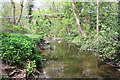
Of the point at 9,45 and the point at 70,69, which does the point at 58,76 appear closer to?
the point at 70,69

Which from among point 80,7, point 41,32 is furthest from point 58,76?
point 41,32

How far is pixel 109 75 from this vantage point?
15.2 ft

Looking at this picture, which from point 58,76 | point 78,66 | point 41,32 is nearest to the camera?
point 58,76

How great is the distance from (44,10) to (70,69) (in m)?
23.8

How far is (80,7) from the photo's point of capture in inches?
426

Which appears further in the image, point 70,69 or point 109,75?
point 70,69

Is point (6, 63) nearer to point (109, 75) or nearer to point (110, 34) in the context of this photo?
point (109, 75)

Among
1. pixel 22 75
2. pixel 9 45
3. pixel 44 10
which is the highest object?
pixel 44 10

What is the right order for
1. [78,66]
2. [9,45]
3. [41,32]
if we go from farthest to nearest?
[41,32] < [78,66] < [9,45]

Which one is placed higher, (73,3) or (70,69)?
(73,3)

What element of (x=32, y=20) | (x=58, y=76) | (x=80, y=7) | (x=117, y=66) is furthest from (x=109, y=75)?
(x=32, y=20)

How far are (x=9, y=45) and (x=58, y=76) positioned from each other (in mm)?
1918

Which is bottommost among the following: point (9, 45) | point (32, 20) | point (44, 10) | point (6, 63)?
point (6, 63)

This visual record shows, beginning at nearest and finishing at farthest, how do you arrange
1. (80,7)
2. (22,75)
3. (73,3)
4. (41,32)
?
(22,75)
(73,3)
(80,7)
(41,32)
